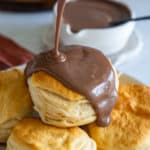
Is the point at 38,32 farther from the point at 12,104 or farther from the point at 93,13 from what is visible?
the point at 12,104

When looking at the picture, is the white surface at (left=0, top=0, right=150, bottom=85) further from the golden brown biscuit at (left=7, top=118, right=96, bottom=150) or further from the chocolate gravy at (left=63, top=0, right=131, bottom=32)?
the golden brown biscuit at (left=7, top=118, right=96, bottom=150)

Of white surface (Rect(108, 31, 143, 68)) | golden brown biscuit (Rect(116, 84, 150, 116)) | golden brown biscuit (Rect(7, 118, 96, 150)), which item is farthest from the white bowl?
golden brown biscuit (Rect(7, 118, 96, 150))

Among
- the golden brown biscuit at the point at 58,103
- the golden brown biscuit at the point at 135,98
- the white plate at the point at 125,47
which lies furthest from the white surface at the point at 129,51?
the golden brown biscuit at the point at 58,103

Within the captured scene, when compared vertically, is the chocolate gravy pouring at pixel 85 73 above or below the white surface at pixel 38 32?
above

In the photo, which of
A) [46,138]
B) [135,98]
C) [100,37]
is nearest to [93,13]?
[100,37]

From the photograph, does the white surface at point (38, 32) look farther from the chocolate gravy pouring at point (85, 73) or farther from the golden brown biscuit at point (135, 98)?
the chocolate gravy pouring at point (85, 73)

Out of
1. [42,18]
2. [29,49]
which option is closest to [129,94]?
[29,49]
